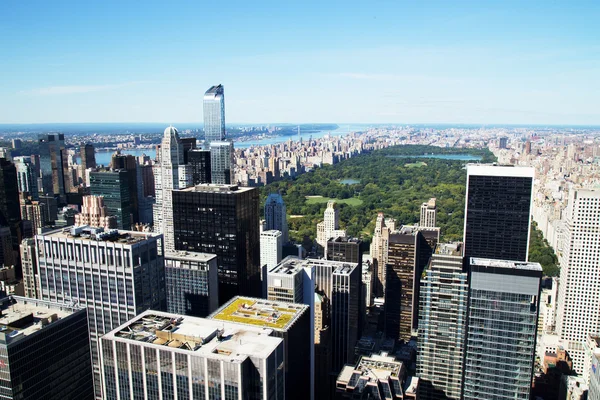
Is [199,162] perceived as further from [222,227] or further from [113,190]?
[222,227]

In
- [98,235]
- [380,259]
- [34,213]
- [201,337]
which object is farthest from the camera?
[34,213]

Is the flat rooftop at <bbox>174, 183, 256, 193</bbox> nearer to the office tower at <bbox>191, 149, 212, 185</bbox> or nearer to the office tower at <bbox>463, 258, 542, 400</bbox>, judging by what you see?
the office tower at <bbox>463, 258, 542, 400</bbox>

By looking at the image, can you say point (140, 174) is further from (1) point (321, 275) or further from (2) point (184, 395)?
(2) point (184, 395)

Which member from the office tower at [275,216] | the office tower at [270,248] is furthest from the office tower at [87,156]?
the office tower at [270,248]

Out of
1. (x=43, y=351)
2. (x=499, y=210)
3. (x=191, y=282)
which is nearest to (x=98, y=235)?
(x=191, y=282)

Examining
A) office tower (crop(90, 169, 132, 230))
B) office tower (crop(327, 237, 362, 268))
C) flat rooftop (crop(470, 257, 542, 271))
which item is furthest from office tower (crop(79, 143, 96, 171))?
flat rooftop (crop(470, 257, 542, 271))

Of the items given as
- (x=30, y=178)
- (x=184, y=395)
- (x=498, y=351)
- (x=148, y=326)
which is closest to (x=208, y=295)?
(x=148, y=326)

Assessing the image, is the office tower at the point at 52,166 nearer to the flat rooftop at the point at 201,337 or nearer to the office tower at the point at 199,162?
the office tower at the point at 199,162
